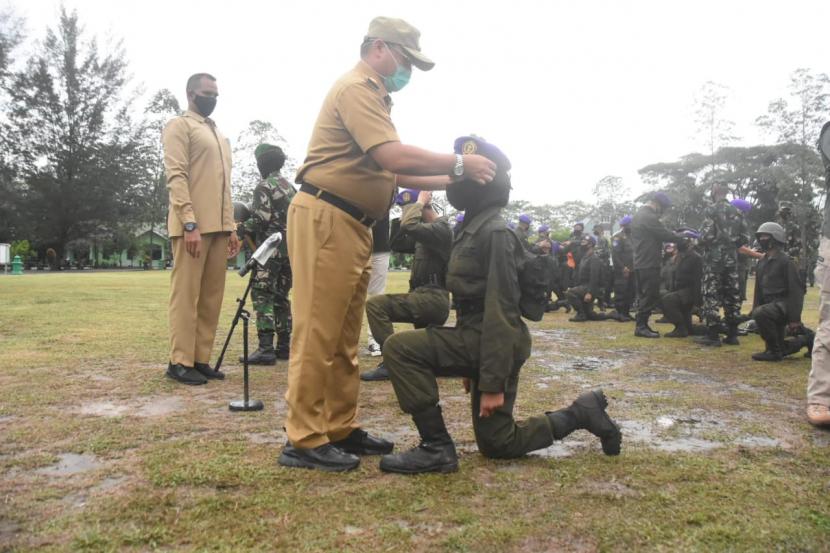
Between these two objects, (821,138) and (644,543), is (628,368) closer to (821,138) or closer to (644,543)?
(821,138)

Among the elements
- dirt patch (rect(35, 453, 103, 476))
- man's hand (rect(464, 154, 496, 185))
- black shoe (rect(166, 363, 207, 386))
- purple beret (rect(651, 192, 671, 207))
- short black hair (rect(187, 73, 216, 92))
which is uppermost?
short black hair (rect(187, 73, 216, 92))

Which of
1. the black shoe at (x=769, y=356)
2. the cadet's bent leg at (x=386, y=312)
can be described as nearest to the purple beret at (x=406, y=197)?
the cadet's bent leg at (x=386, y=312)

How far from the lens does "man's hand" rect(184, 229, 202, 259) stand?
15.9 ft

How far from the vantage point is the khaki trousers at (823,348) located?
13.3 feet

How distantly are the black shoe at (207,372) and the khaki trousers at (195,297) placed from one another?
0.14ft

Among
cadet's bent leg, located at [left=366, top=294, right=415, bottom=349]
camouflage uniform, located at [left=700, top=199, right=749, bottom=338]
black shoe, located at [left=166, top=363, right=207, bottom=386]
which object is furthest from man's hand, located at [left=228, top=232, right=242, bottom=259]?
camouflage uniform, located at [left=700, top=199, right=749, bottom=338]

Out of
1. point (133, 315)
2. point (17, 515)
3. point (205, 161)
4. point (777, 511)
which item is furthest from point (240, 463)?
point (133, 315)

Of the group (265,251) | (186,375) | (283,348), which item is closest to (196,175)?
(265,251)

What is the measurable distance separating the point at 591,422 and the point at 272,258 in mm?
3978

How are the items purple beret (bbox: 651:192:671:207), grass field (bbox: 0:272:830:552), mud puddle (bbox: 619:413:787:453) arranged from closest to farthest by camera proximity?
grass field (bbox: 0:272:830:552) → mud puddle (bbox: 619:413:787:453) → purple beret (bbox: 651:192:671:207)

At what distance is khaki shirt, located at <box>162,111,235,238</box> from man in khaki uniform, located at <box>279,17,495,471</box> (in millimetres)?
2190

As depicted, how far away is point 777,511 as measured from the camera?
2545mm

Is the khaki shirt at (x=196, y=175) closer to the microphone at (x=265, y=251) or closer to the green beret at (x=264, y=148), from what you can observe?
the microphone at (x=265, y=251)

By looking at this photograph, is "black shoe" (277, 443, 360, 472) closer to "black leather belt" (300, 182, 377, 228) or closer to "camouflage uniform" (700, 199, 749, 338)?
"black leather belt" (300, 182, 377, 228)
